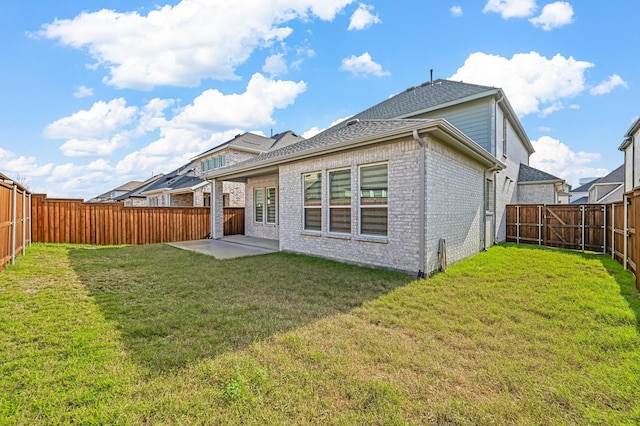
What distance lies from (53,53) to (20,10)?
4.81ft

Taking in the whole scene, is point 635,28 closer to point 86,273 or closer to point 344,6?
point 344,6

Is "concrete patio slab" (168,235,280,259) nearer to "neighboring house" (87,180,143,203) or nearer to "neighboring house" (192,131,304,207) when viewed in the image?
"neighboring house" (192,131,304,207)

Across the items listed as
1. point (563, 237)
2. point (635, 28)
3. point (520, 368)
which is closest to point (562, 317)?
point (520, 368)

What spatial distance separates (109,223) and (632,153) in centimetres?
2400

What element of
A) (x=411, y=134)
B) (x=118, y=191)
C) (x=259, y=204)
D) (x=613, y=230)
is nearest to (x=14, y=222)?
(x=259, y=204)

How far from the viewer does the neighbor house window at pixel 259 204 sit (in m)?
Result: 13.3

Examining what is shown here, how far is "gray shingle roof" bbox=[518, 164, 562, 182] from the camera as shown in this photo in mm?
14477

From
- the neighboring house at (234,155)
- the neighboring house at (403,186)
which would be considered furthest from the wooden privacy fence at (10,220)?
the neighboring house at (234,155)

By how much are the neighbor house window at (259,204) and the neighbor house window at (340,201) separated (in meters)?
6.03

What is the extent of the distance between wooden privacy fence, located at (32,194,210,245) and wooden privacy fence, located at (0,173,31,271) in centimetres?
326

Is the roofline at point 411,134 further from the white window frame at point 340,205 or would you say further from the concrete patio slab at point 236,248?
the concrete patio slab at point 236,248

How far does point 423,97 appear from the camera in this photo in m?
13.2

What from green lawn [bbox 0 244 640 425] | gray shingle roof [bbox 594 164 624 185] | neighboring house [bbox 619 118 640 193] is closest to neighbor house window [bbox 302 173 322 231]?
green lawn [bbox 0 244 640 425]

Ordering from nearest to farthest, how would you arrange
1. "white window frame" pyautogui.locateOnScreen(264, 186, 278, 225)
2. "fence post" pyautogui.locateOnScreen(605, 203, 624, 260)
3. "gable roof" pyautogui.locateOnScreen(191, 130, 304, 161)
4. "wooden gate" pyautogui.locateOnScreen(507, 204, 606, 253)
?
"fence post" pyautogui.locateOnScreen(605, 203, 624, 260)
"wooden gate" pyautogui.locateOnScreen(507, 204, 606, 253)
"white window frame" pyautogui.locateOnScreen(264, 186, 278, 225)
"gable roof" pyautogui.locateOnScreen(191, 130, 304, 161)
